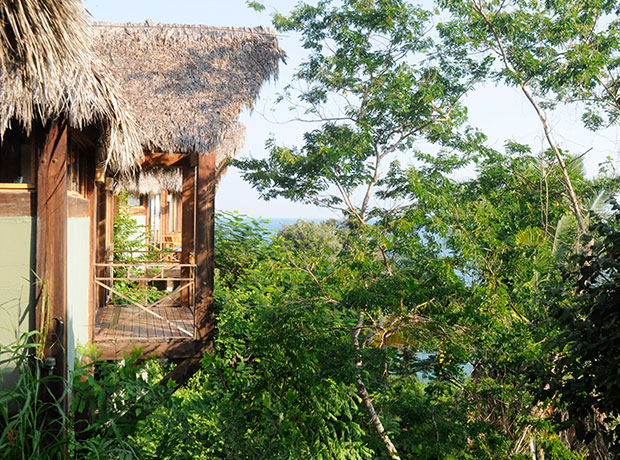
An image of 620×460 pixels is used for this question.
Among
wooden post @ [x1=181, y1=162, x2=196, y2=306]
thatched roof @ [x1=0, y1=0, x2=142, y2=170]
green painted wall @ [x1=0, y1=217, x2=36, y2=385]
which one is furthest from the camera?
wooden post @ [x1=181, y1=162, x2=196, y2=306]

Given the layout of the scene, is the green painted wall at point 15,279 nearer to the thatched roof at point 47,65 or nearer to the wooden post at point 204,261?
the thatched roof at point 47,65

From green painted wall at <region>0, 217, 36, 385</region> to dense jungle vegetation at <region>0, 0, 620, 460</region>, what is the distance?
0.63m

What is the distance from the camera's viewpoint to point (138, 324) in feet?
19.9

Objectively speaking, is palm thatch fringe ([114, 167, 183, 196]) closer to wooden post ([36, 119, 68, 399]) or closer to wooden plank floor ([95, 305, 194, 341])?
wooden plank floor ([95, 305, 194, 341])

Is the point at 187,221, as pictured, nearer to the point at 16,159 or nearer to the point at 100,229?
the point at 100,229

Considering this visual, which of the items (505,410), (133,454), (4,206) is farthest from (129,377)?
(505,410)

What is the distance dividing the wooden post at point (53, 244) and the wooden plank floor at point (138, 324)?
1360 millimetres

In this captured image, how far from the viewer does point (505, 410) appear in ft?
20.4

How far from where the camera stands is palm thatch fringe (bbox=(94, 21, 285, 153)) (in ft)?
17.6

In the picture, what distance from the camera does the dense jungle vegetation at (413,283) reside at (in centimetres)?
371

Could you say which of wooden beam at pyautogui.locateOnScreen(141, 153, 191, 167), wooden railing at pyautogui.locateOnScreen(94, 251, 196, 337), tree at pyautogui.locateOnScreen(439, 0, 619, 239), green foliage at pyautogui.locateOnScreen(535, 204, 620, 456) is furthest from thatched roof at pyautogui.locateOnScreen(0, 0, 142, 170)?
tree at pyautogui.locateOnScreen(439, 0, 619, 239)

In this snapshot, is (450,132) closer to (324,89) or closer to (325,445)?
(324,89)

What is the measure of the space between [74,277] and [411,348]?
3625mm

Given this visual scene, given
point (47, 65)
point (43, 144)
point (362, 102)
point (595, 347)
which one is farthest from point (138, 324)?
point (362, 102)
